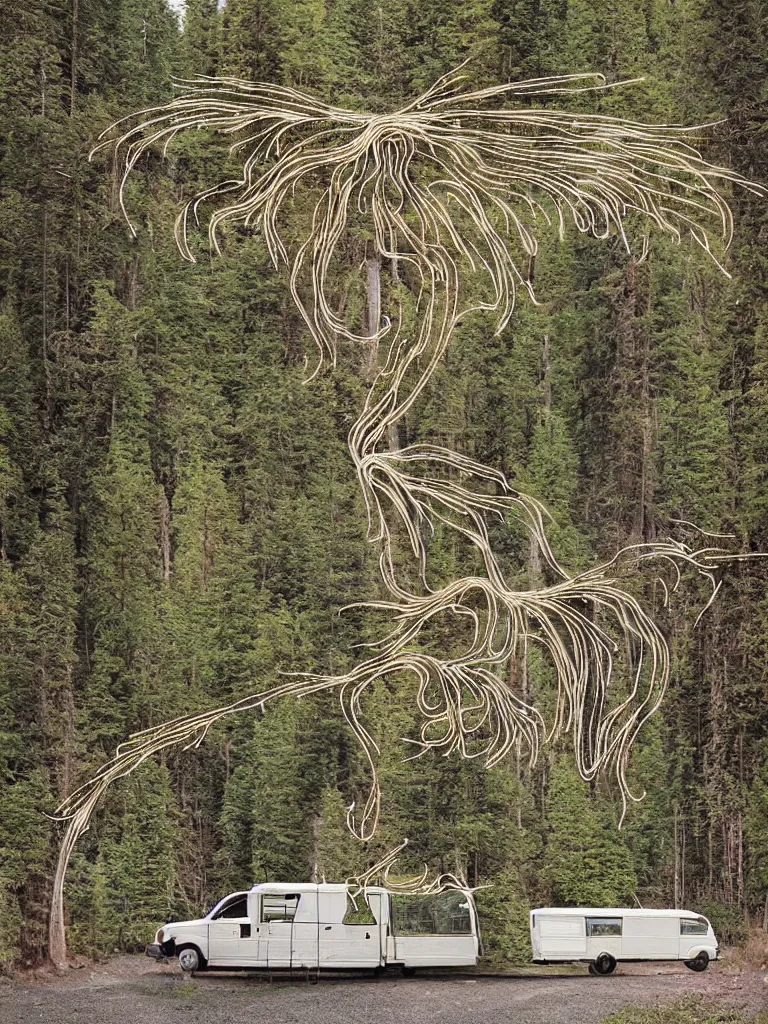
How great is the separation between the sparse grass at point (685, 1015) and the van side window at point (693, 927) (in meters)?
0.22

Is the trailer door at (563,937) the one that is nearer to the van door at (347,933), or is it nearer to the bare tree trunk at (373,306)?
the van door at (347,933)

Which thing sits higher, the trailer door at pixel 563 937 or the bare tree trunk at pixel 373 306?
the bare tree trunk at pixel 373 306

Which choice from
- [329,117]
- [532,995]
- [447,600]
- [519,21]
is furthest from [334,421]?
[532,995]

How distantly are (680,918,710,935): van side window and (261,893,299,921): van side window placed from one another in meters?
1.35

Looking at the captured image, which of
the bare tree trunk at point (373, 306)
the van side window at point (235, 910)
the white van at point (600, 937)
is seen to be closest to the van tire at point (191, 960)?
the van side window at point (235, 910)

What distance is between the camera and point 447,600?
519 centimetres

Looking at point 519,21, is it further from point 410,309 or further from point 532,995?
point 532,995

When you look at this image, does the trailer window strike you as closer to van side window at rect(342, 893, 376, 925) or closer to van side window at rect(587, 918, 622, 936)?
van side window at rect(342, 893, 376, 925)

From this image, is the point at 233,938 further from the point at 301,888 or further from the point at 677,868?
the point at 677,868

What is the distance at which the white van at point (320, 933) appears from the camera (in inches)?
194

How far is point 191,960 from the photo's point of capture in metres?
4.96

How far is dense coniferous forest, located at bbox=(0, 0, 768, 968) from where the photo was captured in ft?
16.8

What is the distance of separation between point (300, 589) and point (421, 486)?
0.58 meters

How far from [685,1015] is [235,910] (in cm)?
157
